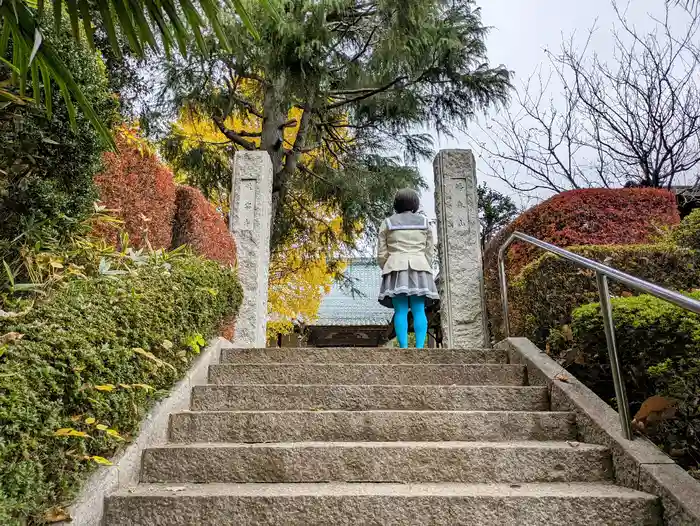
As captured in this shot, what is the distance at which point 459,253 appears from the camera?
5.10 meters

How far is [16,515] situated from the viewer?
1494mm

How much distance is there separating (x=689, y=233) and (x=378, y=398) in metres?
2.89

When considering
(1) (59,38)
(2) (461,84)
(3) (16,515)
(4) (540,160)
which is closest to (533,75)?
(4) (540,160)

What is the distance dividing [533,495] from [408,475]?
520 mm

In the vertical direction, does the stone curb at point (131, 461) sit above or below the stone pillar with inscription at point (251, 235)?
below

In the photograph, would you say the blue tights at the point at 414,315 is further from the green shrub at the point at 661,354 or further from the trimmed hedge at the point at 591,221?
the green shrub at the point at 661,354

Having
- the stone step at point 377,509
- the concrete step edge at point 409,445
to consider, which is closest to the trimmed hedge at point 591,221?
the concrete step edge at point 409,445

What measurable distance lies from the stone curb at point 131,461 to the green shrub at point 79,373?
59mm


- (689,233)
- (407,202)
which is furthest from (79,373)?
(689,233)

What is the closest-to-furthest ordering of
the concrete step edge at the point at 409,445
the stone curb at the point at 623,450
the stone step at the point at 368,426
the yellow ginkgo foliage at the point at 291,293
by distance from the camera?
the stone curb at the point at 623,450 → the concrete step edge at the point at 409,445 → the stone step at the point at 368,426 → the yellow ginkgo foliage at the point at 291,293

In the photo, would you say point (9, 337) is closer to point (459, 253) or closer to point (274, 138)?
point (459, 253)

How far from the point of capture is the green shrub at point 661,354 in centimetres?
213

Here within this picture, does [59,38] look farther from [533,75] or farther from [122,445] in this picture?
[533,75]

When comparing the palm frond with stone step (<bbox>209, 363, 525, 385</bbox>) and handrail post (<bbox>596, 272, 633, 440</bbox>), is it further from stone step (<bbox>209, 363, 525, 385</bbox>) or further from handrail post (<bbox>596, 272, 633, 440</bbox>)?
handrail post (<bbox>596, 272, 633, 440</bbox>)
